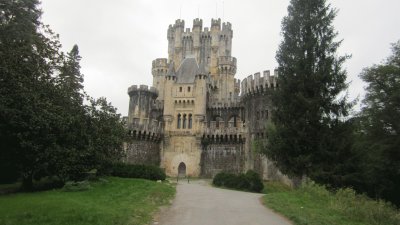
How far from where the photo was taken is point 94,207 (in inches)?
707

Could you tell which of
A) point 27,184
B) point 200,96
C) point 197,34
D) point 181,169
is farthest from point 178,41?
point 27,184

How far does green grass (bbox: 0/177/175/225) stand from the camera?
51.1 feet

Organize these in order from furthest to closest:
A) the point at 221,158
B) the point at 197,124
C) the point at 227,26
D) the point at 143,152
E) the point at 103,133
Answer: the point at 227,26 < the point at 197,124 < the point at 143,152 < the point at 221,158 < the point at 103,133

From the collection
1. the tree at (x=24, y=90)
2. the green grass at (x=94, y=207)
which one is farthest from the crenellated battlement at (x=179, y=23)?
the green grass at (x=94, y=207)

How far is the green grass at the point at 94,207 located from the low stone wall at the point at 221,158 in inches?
961

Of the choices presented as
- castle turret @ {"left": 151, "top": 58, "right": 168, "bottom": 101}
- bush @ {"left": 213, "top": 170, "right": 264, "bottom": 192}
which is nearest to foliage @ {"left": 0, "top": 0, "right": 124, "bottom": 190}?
bush @ {"left": 213, "top": 170, "right": 264, "bottom": 192}

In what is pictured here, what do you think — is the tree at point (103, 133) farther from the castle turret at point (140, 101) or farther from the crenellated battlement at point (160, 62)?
the crenellated battlement at point (160, 62)

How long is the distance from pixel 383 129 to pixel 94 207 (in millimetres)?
27478

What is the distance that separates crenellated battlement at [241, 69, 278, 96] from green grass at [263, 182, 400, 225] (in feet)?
80.9

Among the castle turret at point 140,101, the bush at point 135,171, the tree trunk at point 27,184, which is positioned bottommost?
the tree trunk at point 27,184

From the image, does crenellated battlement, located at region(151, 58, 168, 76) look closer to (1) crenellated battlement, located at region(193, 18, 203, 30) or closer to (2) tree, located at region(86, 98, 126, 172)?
(1) crenellated battlement, located at region(193, 18, 203, 30)

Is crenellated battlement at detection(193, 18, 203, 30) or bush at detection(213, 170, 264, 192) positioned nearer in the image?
bush at detection(213, 170, 264, 192)

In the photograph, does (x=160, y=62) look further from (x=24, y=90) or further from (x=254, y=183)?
(x=24, y=90)

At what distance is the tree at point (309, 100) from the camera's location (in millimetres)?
28219
